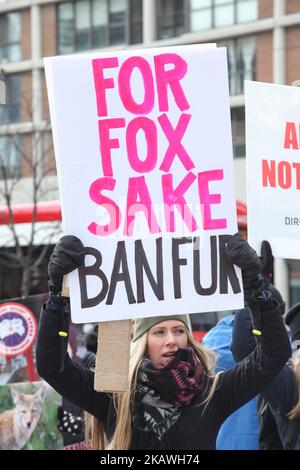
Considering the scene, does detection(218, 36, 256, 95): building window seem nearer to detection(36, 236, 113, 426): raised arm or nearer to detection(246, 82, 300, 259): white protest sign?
detection(246, 82, 300, 259): white protest sign

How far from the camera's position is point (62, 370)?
11.0ft

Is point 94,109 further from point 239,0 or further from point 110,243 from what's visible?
point 239,0

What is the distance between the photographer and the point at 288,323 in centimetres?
434

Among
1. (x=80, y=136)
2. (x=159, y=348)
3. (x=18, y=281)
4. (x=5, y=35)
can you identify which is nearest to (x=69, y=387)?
(x=159, y=348)

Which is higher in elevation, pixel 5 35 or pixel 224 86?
pixel 5 35

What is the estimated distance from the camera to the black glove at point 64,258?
3184 mm

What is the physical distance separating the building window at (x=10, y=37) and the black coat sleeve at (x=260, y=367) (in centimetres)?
3393

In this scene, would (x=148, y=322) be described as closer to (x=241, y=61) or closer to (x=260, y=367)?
(x=260, y=367)

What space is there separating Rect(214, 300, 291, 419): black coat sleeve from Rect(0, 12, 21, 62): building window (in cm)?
3393

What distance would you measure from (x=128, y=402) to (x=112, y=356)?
0.86ft

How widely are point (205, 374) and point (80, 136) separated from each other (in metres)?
0.91

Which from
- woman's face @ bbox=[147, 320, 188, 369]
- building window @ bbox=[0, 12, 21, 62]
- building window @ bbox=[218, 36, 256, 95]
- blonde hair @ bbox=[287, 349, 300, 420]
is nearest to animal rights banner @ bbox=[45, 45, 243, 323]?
woman's face @ bbox=[147, 320, 188, 369]

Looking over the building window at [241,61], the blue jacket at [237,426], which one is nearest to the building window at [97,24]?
the building window at [241,61]

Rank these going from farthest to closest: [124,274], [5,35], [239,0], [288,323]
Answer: [5,35] < [239,0] < [288,323] < [124,274]
